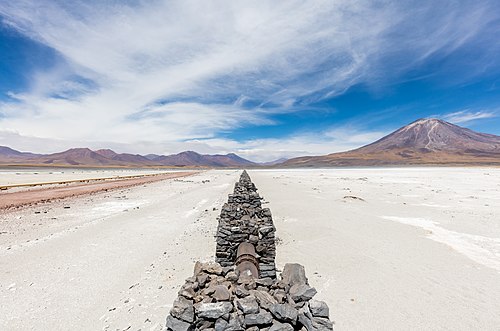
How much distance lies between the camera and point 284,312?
324cm

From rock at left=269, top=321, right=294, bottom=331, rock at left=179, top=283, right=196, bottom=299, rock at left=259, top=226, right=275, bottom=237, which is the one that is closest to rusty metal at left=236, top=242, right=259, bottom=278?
rock at left=259, top=226, right=275, bottom=237

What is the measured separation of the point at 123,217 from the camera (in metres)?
15.2

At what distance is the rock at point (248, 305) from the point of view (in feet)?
10.7

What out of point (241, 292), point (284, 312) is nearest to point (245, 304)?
point (241, 292)

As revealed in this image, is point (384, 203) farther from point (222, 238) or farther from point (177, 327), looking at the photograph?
point (177, 327)

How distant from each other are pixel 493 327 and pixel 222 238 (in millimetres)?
6241

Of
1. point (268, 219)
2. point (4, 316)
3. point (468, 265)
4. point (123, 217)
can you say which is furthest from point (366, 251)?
point (123, 217)

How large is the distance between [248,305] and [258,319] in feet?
0.72

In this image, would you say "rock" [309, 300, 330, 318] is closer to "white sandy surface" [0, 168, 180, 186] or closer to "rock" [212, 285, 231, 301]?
"rock" [212, 285, 231, 301]

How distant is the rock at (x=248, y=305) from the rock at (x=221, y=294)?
0.58ft

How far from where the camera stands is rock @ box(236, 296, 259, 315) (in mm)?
3264

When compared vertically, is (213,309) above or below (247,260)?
above

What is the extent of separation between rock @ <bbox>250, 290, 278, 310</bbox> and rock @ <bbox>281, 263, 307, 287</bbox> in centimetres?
67

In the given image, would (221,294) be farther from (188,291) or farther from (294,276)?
(294,276)
